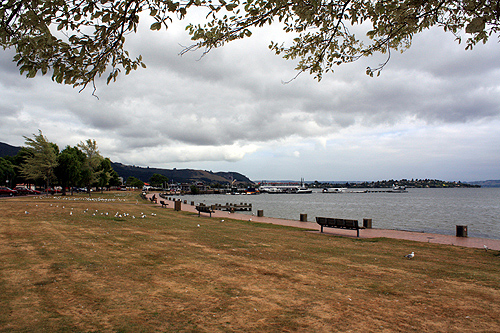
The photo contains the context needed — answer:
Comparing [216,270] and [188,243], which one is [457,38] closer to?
[216,270]

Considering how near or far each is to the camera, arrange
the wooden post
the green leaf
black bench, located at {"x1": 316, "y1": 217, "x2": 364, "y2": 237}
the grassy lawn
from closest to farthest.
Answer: the green leaf, the grassy lawn, black bench, located at {"x1": 316, "y1": 217, "x2": 364, "y2": 237}, the wooden post

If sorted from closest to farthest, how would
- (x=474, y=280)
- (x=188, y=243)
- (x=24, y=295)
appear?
1. (x=24, y=295)
2. (x=474, y=280)
3. (x=188, y=243)

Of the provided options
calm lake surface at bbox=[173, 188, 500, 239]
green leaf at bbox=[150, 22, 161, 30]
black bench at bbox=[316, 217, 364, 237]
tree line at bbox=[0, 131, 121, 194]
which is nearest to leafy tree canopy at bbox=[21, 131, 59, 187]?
tree line at bbox=[0, 131, 121, 194]

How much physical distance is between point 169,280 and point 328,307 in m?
3.45

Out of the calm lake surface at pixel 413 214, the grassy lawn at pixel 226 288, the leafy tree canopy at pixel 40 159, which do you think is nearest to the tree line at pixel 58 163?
the leafy tree canopy at pixel 40 159

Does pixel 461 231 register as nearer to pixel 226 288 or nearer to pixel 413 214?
pixel 226 288

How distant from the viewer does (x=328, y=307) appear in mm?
5328

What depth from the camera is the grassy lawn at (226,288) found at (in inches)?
182

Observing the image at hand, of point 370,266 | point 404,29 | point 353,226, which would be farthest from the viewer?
point 353,226

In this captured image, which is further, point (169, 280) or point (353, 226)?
point (353, 226)

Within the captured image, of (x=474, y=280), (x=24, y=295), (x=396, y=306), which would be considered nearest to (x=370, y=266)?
(x=474, y=280)

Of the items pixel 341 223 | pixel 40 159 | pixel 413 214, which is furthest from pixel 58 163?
pixel 413 214

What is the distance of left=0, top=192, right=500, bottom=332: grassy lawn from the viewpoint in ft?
15.1

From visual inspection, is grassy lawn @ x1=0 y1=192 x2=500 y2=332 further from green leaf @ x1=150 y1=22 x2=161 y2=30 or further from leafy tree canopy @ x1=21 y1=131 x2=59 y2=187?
leafy tree canopy @ x1=21 y1=131 x2=59 y2=187
